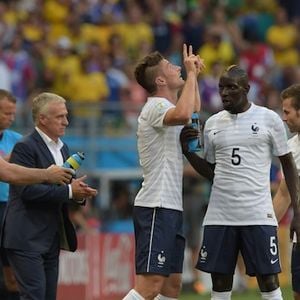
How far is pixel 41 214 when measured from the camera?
35.1 feet

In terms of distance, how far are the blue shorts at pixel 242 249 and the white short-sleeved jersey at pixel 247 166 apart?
2.7 inches

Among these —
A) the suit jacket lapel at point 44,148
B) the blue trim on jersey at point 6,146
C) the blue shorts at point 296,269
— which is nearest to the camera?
the suit jacket lapel at point 44,148

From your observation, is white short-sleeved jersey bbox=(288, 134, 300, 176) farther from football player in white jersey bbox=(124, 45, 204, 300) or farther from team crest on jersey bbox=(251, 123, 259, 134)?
football player in white jersey bbox=(124, 45, 204, 300)

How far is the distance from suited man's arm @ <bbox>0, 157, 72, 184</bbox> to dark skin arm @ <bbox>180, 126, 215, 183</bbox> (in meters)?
1.13

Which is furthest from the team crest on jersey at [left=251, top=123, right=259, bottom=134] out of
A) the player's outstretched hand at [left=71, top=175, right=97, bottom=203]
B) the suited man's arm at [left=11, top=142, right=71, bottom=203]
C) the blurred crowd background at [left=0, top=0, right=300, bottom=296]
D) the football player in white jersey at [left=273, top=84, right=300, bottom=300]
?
the blurred crowd background at [left=0, top=0, right=300, bottom=296]

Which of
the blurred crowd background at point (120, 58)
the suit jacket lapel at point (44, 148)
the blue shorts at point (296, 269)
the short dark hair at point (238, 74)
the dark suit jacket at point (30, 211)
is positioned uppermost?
the blurred crowd background at point (120, 58)

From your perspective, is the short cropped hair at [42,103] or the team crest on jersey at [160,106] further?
the short cropped hair at [42,103]

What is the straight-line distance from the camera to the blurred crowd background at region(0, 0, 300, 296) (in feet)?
60.5

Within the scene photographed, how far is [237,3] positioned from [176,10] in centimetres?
164

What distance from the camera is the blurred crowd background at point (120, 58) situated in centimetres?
1844

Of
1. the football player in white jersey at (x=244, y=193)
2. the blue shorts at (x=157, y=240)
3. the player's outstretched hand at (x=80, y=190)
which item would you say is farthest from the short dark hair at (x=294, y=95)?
the player's outstretched hand at (x=80, y=190)

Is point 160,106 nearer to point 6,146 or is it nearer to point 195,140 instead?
point 195,140

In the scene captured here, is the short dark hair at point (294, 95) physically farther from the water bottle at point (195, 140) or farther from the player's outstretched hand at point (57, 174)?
the player's outstretched hand at point (57, 174)

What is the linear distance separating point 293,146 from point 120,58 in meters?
9.72
